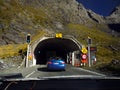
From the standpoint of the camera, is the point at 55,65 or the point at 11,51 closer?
the point at 55,65

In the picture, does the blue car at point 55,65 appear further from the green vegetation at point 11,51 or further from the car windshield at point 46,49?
the green vegetation at point 11,51

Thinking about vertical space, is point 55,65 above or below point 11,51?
below

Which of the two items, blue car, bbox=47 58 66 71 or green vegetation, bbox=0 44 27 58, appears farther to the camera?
green vegetation, bbox=0 44 27 58

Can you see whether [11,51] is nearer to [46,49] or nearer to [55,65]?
[46,49]

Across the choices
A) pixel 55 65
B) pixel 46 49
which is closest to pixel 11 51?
pixel 46 49

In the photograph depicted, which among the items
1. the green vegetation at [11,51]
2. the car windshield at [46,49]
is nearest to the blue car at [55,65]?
the car windshield at [46,49]

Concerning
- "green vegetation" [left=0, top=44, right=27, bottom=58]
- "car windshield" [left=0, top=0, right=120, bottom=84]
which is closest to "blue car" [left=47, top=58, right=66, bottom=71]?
"car windshield" [left=0, top=0, right=120, bottom=84]

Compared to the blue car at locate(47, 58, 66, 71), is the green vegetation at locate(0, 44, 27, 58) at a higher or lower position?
higher

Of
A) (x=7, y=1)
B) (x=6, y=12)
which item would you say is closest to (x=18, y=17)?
(x=6, y=12)

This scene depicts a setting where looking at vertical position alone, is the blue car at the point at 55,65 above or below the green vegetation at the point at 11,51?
below

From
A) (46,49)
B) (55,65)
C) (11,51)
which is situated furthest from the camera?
(46,49)

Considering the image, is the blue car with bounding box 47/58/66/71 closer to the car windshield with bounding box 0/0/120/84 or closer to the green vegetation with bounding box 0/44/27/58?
the car windshield with bounding box 0/0/120/84

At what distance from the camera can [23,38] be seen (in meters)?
125

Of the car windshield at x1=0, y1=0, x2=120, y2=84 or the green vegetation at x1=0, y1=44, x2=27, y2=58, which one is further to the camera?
the green vegetation at x1=0, y1=44, x2=27, y2=58
